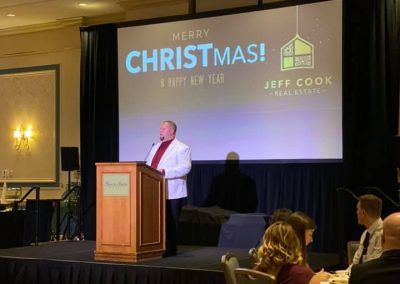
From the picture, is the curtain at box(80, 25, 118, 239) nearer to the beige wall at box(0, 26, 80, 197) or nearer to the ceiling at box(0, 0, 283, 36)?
the ceiling at box(0, 0, 283, 36)

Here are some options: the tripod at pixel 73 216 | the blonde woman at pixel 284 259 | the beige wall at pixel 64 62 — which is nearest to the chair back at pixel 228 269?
the blonde woman at pixel 284 259

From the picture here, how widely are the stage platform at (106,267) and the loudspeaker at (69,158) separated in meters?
2.65

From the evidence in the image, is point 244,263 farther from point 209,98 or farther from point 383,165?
point 209,98

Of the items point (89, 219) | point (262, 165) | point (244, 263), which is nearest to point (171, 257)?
point (244, 263)

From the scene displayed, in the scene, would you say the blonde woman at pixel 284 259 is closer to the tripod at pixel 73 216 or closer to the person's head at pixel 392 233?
the person's head at pixel 392 233

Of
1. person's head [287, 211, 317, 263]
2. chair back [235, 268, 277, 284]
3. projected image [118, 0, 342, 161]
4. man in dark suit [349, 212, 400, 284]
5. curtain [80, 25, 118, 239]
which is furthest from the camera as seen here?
curtain [80, 25, 118, 239]

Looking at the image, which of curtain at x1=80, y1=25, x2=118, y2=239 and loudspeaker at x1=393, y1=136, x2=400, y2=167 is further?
curtain at x1=80, y1=25, x2=118, y2=239

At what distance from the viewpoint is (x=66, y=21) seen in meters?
10.6

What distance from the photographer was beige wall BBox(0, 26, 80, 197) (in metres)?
10.6

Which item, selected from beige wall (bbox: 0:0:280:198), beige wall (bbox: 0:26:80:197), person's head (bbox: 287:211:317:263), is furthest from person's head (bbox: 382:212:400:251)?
beige wall (bbox: 0:26:80:197)

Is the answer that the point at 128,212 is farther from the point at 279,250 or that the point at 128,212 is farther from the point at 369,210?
the point at 279,250

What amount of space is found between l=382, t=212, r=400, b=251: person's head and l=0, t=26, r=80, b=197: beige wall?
8387mm

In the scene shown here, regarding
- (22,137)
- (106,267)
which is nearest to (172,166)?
(106,267)

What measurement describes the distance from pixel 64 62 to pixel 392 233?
891 cm
